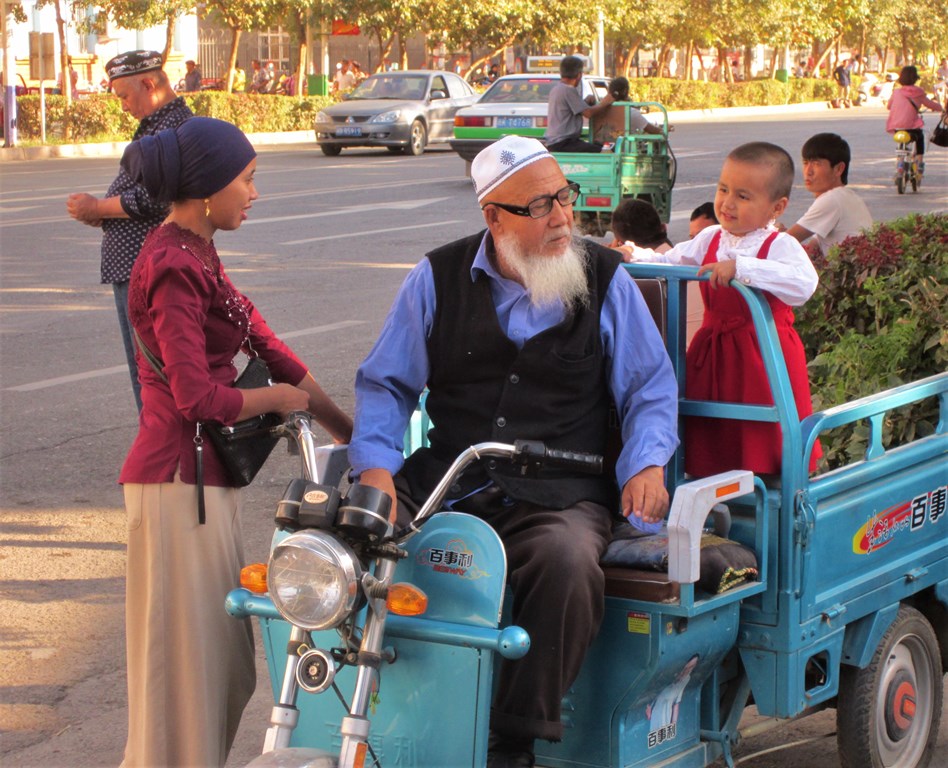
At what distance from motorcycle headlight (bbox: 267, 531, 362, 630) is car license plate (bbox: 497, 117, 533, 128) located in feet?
63.0

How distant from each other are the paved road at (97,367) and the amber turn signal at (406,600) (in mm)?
1429

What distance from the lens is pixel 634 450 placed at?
10.7 feet

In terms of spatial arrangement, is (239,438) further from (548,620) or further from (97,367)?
(97,367)

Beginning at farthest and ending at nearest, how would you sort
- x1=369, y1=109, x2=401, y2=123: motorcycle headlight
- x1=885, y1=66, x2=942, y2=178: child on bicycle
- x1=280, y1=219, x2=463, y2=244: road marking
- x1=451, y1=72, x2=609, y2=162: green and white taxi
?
x1=369, y1=109, x2=401, y2=123: motorcycle headlight, x1=451, y1=72, x2=609, y2=162: green and white taxi, x1=885, y1=66, x2=942, y2=178: child on bicycle, x1=280, y1=219, x2=463, y2=244: road marking

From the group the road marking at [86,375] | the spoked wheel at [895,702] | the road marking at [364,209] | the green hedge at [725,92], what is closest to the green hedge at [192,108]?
the green hedge at [725,92]

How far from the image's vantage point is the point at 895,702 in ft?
12.2

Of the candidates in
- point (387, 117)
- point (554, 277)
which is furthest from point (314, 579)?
point (387, 117)

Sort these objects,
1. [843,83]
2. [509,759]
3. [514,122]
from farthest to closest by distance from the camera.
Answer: [843,83], [514,122], [509,759]

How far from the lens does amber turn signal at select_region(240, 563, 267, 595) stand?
2986mm

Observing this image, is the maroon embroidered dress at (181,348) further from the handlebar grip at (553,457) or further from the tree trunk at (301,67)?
the tree trunk at (301,67)

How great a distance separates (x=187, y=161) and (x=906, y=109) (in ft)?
60.4

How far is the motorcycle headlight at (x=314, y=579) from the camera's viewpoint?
263 centimetres

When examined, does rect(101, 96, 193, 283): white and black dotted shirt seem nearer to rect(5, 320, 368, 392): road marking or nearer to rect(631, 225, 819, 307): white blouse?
rect(631, 225, 819, 307): white blouse

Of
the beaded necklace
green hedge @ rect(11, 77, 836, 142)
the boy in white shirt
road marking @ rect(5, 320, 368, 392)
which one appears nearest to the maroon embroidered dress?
the beaded necklace
